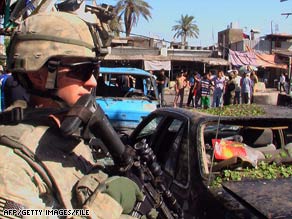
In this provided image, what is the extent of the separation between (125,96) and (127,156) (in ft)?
27.5

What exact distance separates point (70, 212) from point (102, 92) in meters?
9.04

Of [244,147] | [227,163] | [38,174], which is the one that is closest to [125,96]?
[244,147]

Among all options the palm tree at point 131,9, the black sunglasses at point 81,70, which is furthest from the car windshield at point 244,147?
the palm tree at point 131,9

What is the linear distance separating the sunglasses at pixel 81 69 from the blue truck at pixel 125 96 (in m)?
7.62

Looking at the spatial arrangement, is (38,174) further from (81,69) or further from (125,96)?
(125,96)

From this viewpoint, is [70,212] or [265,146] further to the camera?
[265,146]

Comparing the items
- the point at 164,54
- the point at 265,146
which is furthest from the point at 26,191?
the point at 164,54

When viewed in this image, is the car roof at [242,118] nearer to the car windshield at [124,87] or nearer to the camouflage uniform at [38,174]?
the camouflage uniform at [38,174]

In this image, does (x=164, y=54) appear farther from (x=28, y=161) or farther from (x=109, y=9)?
(x=28, y=161)

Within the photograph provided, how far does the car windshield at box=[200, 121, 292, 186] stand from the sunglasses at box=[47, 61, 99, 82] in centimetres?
152

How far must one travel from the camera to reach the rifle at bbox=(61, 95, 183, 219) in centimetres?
156

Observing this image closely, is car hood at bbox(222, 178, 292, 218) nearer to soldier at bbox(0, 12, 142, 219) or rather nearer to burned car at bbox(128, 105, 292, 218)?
burned car at bbox(128, 105, 292, 218)

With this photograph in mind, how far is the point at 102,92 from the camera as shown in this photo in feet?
34.2

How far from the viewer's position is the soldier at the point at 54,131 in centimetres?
146
